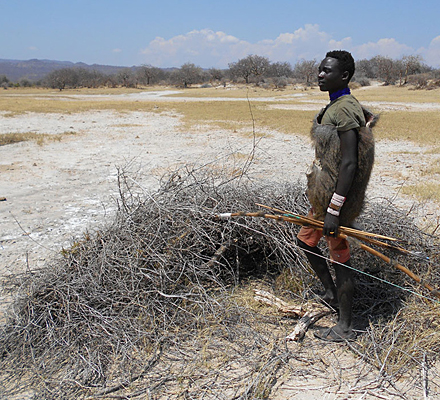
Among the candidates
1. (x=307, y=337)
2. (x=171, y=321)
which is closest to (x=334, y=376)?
(x=307, y=337)

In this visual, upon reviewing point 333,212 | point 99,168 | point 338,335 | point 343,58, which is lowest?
point 99,168

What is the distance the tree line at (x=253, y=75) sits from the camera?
4131cm

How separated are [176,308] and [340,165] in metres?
1.42

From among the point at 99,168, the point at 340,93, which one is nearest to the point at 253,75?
the point at 99,168

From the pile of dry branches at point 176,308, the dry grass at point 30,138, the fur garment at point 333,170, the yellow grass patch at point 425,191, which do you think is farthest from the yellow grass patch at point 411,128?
the dry grass at point 30,138

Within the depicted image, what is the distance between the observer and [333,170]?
7.13 feet

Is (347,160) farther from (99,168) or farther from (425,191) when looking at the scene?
(99,168)

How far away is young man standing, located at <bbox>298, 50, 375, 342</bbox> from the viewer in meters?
2.08

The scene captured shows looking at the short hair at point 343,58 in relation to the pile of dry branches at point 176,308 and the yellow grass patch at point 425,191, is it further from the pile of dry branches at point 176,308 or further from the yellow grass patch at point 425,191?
the yellow grass patch at point 425,191

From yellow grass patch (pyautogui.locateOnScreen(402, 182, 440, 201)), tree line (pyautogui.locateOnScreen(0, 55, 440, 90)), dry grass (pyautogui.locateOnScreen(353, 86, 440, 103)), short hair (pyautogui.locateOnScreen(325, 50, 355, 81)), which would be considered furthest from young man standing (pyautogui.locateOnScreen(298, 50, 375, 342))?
tree line (pyautogui.locateOnScreen(0, 55, 440, 90))

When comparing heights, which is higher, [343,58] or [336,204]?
[343,58]

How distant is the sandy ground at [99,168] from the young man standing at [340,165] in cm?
65

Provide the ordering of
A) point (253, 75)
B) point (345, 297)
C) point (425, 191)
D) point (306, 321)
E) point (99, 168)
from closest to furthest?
1. point (345, 297)
2. point (306, 321)
3. point (425, 191)
4. point (99, 168)
5. point (253, 75)

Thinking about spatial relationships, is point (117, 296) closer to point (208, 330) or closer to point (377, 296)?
point (208, 330)
